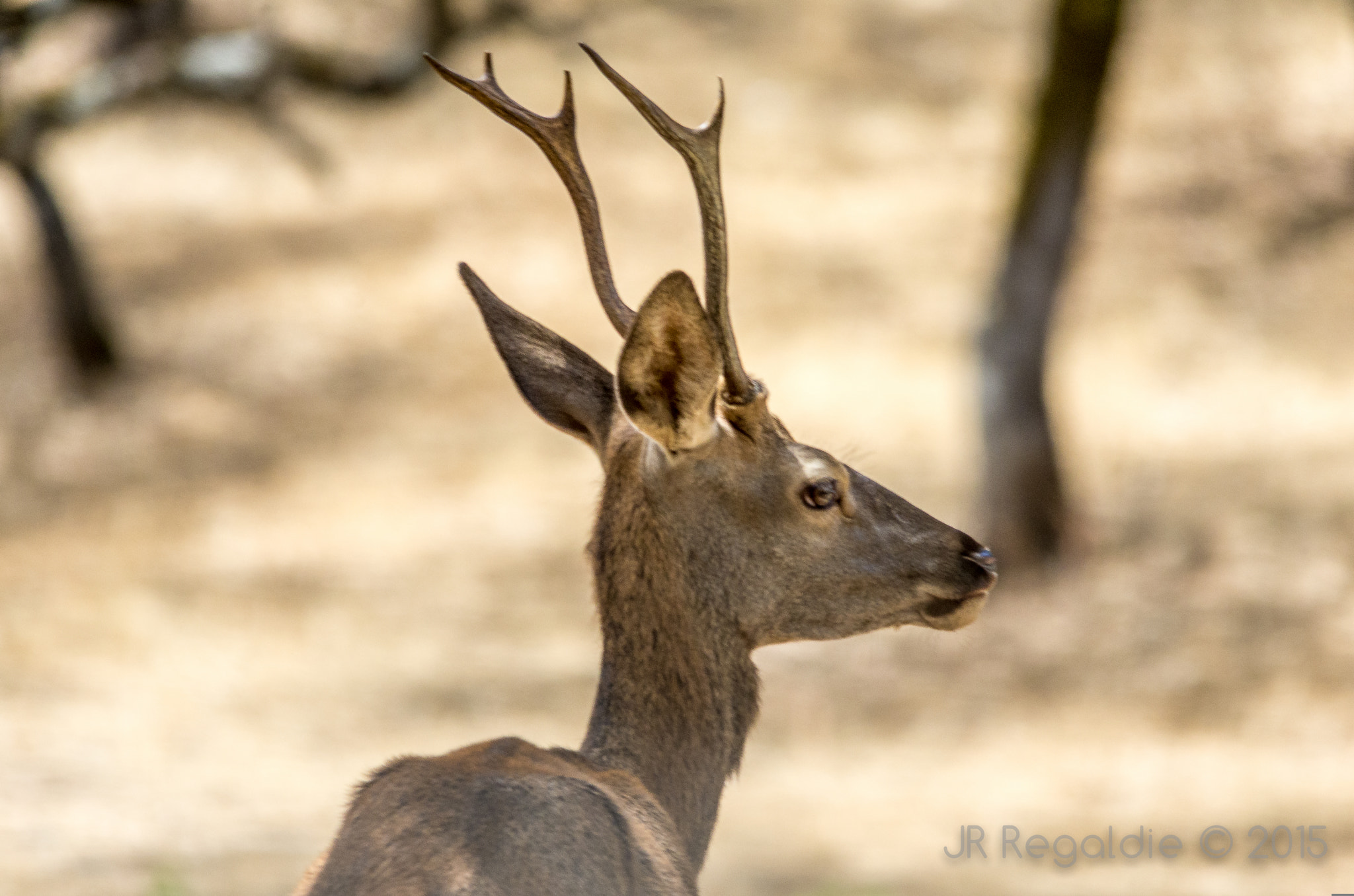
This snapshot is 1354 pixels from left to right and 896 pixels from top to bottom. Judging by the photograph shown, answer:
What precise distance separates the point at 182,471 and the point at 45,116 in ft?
15.2

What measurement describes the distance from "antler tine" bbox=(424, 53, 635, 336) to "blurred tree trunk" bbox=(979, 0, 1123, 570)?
706 centimetres

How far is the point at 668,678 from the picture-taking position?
386 centimetres

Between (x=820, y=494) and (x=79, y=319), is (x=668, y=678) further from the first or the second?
(x=79, y=319)

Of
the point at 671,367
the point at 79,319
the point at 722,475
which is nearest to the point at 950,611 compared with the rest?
the point at 722,475

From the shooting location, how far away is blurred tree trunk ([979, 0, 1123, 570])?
10.8 metres

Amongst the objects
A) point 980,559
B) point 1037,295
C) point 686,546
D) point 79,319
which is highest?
point 79,319

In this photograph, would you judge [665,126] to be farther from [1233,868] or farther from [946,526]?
[1233,868]

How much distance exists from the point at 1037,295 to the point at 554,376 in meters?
7.33

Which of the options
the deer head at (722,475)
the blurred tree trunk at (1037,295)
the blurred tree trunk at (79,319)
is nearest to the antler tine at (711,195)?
the deer head at (722,475)

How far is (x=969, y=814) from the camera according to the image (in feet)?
29.5

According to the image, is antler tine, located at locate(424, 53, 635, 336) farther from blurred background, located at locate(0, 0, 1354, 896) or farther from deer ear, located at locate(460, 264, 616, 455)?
blurred background, located at locate(0, 0, 1354, 896)

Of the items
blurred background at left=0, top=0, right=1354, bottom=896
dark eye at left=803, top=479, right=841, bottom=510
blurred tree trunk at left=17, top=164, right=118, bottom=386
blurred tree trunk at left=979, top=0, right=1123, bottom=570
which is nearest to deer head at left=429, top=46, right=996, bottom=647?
dark eye at left=803, top=479, right=841, bottom=510

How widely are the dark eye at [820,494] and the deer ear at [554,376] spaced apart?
1.73 ft

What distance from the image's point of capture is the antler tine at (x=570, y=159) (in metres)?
4.12
